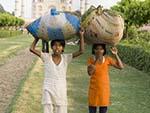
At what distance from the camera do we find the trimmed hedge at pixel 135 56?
59.0ft

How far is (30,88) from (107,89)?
5747mm

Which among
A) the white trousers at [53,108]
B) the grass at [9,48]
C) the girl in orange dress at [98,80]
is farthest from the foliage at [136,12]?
the white trousers at [53,108]

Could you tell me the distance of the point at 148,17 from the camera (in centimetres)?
3241

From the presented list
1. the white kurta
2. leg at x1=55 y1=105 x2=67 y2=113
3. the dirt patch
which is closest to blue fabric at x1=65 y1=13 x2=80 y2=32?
the white kurta

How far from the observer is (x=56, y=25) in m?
7.02

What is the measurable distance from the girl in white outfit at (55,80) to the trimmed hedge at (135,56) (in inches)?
414

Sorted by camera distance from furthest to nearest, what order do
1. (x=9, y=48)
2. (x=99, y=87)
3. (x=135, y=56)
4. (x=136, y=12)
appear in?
(x=9, y=48), (x=136, y=12), (x=135, y=56), (x=99, y=87)

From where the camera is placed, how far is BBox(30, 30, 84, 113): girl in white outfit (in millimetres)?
7031

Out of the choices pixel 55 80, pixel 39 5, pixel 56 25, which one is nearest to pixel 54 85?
pixel 55 80

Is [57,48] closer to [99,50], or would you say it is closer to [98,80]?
[99,50]

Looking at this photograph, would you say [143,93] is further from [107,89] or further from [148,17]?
[148,17]

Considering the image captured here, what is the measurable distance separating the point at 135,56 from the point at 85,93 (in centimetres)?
822

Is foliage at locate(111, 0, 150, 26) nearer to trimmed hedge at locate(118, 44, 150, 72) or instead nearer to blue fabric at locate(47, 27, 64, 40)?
trimmed hedge at locate(118, 44, 150, 72)

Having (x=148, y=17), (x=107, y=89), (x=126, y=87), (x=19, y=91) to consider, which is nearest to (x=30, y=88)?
(x=19, y=91)
